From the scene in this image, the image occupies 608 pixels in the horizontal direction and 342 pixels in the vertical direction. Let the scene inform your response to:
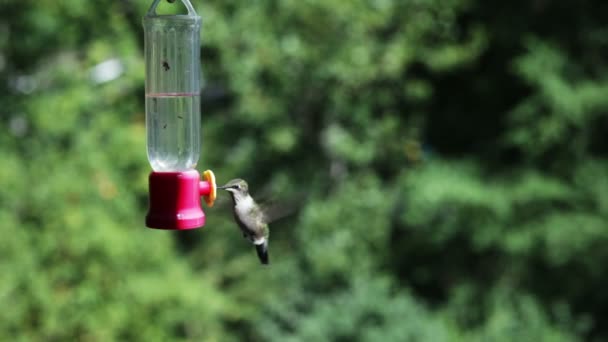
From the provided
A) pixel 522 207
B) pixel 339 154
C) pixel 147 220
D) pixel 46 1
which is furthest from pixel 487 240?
pixel 147 220

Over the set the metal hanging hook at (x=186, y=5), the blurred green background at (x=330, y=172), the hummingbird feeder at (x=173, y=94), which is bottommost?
the blurred green background at (x=330, y=172)

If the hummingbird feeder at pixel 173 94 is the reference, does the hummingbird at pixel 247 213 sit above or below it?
below

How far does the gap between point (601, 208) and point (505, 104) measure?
1532mm

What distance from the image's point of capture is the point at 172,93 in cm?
270

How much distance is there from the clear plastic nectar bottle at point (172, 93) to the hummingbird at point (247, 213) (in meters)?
0.17

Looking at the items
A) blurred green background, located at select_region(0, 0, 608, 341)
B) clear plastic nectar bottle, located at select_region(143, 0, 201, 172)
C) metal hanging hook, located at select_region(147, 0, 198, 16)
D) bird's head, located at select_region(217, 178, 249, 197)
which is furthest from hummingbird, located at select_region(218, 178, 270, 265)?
blurred green background, located at select_region(0, 0, 608, 341)

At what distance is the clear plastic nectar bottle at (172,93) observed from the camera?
2705 millimetres

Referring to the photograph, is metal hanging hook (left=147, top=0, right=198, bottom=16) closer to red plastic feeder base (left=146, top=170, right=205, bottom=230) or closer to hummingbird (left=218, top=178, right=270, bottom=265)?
red plastic feeder base (left=146, top=170, right=205, bottom=230)

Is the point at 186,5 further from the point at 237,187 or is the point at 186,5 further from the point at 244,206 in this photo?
the point at 244,206

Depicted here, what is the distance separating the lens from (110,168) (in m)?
5.97

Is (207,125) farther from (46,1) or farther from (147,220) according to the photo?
(147,220)

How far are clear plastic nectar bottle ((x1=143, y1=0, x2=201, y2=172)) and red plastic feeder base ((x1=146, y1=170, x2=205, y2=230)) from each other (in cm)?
28

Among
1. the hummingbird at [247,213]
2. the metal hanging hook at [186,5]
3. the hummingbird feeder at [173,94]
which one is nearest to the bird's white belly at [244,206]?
the hummingbird at [247,213]

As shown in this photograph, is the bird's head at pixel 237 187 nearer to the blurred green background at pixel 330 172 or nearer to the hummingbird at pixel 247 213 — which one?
the hummingbird at pixel 247 213
